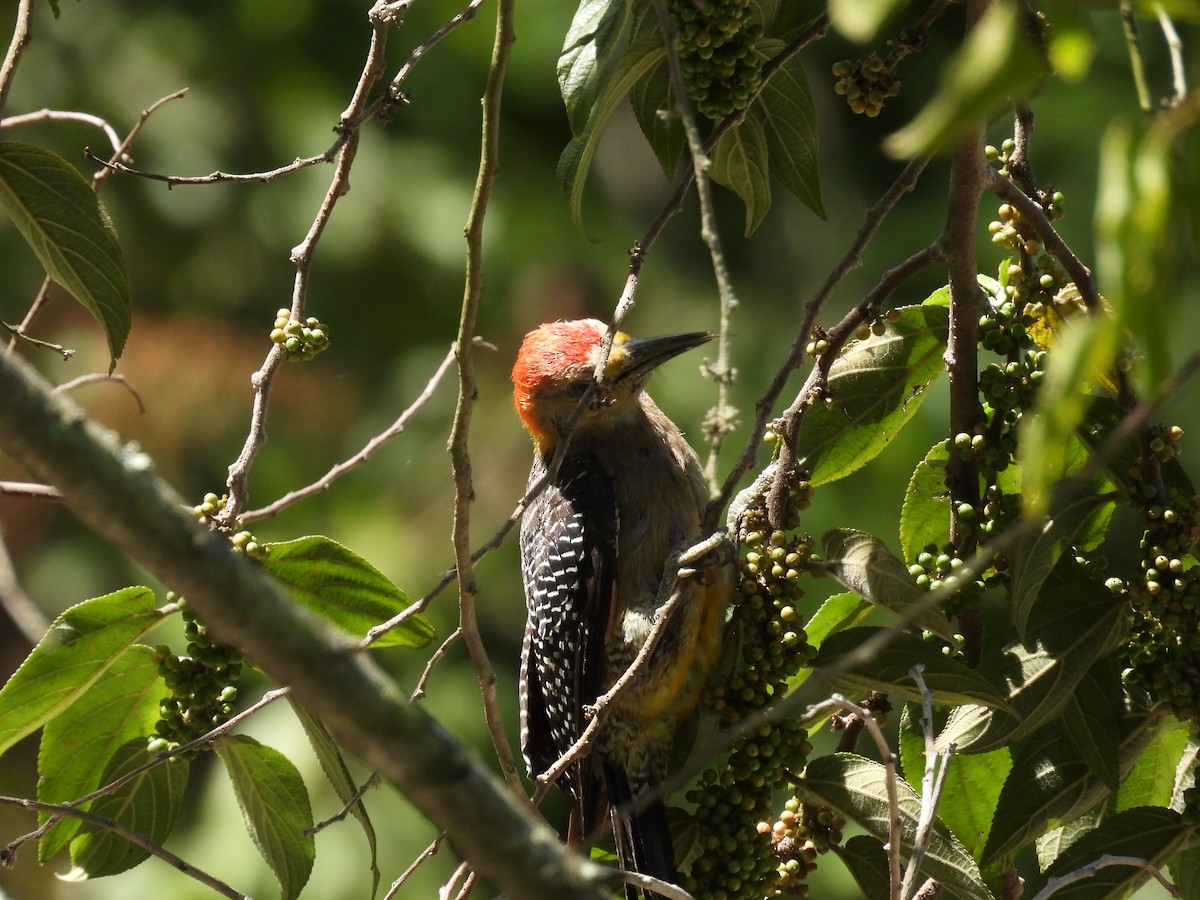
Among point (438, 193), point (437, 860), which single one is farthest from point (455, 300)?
point (437, 860)

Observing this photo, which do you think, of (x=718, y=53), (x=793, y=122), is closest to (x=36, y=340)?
(x=718, y=53)

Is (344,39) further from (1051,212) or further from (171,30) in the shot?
(1051,212)

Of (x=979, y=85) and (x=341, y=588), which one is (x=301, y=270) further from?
(x=979, y=85)

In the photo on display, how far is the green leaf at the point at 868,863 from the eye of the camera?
7.14 feet

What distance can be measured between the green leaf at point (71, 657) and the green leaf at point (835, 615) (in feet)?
3.65

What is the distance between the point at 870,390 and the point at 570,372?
1.39m

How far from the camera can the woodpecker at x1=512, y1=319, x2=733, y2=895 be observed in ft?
9.29

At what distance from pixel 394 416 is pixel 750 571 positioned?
5.68m

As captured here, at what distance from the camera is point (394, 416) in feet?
25.1

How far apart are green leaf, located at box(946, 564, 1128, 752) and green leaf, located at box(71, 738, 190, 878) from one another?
128 cm

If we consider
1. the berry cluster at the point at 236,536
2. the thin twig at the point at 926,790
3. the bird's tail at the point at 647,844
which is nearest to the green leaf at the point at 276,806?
the berry cluster at the point at 236,536

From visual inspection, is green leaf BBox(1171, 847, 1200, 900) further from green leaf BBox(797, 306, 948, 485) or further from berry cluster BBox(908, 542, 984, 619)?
green leaf BBox(797, 306, 948, 485)

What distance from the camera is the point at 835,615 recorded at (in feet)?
7.55

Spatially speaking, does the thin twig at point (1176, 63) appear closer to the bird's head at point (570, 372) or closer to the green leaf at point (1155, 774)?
the green leaf at point (1155, 774)
